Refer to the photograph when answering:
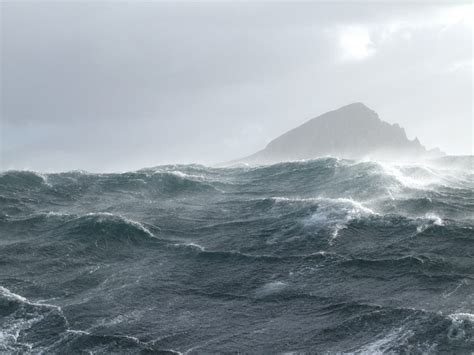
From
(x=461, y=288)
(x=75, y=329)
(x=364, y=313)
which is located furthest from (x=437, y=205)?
(x=75, y=329)

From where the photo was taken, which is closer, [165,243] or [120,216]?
[165,243]

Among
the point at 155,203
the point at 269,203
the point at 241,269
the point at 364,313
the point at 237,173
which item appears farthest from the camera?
the point at 237,173

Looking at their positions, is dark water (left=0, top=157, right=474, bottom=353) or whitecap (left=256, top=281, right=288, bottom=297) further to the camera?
whitecap (left=256, top=281, right=288, bottom=297)

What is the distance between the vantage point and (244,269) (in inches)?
2685

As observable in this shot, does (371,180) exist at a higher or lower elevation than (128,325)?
higher

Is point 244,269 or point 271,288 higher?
point 244,269

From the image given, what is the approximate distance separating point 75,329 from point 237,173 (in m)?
93.9

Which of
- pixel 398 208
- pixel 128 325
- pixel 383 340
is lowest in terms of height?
pixel 383 340

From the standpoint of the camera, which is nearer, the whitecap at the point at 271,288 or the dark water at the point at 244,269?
the dark water at the point at 244,269

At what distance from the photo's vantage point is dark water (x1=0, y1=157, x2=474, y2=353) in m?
50.8

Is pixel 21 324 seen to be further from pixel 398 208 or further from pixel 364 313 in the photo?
pixel 398 208

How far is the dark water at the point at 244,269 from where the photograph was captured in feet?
167

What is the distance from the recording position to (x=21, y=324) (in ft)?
186

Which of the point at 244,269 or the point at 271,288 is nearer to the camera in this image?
the point at 271,288
